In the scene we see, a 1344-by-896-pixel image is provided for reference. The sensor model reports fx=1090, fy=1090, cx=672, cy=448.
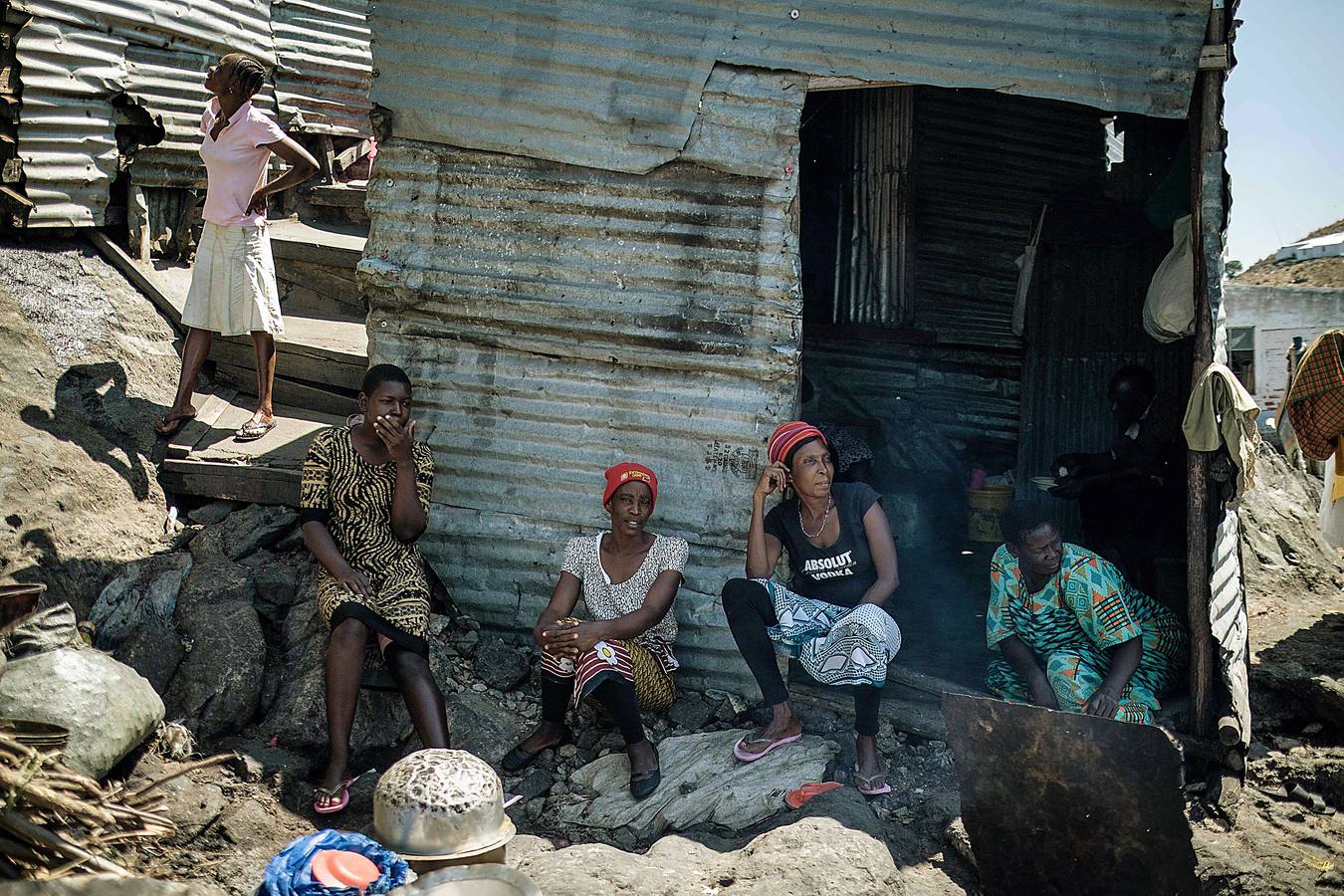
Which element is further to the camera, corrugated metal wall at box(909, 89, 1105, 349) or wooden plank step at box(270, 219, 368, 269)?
Result: corrugated metal wall at box(909, 89, 1105, 349)

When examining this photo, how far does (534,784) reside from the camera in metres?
4.67

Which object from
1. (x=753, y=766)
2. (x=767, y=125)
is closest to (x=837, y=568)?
(x=753, y=766)

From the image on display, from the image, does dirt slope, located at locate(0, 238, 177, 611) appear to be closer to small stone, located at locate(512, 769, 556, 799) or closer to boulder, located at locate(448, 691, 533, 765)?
boulder, located at locate(448, 691, 533, 765)

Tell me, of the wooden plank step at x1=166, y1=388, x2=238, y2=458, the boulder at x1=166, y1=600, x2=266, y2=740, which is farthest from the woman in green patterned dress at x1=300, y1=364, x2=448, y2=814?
the wooden plank step at x1=166, y1=388, x2=238, y2=458

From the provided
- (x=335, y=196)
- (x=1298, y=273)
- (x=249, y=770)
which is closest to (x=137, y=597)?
(x=249, y=770)

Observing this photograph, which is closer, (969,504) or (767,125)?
(767,125)

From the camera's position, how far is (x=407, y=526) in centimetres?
478

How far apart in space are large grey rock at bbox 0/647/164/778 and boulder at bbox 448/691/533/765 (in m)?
1.25

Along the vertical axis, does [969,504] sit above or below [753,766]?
above

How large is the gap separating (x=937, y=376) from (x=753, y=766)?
13.4 feet

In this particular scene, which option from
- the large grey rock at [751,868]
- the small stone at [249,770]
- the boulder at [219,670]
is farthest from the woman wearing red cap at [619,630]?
the boulder at [219,670]

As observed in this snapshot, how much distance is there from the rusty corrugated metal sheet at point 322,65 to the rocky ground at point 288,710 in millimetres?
2788

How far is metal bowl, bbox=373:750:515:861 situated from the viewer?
254 cm

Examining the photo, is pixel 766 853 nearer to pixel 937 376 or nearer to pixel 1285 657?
pixel 1285 657
